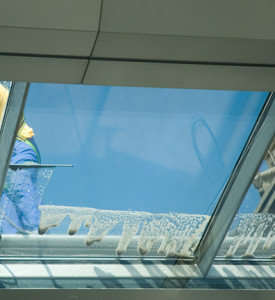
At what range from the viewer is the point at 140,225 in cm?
446

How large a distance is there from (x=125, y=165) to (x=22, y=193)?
0.80 metres

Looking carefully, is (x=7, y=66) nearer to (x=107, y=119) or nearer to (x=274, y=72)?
(x=107, y=119)

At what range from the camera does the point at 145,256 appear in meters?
4.64

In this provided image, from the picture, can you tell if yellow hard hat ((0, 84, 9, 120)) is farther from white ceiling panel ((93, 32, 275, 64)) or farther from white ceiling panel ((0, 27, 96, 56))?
white ceiling panel ((93, 32, 275, 64))

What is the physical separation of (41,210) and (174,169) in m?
1.06

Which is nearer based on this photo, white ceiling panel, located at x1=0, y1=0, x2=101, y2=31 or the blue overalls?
white ceiling panel, located at x1=0, y1=0, x2=101, y2=31

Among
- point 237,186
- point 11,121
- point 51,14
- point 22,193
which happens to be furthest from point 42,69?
point 237,186

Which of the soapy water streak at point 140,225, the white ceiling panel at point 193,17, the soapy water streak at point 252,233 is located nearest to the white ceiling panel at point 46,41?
the white ceiling panel at point 193,17

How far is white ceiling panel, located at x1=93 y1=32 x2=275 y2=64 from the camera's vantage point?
2730 millimetres

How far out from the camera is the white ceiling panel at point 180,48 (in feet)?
8.96

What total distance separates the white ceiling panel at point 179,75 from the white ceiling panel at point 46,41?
0.19m

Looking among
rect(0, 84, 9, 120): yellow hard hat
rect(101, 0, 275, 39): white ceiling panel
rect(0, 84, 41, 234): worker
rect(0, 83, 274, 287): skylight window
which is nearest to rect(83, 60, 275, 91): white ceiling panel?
rect(101, 0, 275, 39): white ceiling panel

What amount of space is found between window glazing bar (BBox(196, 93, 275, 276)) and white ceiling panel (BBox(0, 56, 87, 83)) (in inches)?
63.0

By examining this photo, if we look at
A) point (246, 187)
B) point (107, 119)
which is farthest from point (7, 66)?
point (246, 187)
